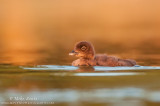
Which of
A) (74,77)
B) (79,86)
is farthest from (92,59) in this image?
(79,86)

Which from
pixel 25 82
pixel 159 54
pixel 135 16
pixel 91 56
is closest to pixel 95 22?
pixel 135 16

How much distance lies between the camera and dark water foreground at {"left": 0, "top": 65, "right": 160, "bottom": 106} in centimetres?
930

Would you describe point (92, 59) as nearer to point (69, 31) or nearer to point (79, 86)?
point (79, 86)

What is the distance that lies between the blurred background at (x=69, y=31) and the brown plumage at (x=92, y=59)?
1.88 feet

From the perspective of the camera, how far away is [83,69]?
13.3 m

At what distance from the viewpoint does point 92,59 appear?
1440cm

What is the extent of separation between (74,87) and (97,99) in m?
1.15

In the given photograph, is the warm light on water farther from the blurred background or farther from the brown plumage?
the brown plumage

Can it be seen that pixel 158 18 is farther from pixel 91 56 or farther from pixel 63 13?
pixel 91 56

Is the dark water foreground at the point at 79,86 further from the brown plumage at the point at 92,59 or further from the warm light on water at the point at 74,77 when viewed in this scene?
the brown plumage at the point at 92,59

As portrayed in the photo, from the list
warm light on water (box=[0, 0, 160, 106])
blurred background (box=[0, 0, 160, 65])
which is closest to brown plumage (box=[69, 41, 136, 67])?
warm light on water (box=[0, 0, 160, 106])

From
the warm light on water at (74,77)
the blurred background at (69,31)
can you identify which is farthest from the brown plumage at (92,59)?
the blurred background at (69,31)

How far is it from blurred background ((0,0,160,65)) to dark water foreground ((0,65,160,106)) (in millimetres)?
1759

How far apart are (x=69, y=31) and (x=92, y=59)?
15.7 meters
